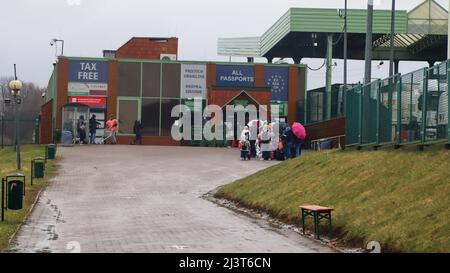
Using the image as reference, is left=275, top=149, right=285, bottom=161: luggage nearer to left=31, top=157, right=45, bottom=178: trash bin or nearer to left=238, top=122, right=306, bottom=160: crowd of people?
left=238, top=122, right=306, bottom=160: crowd of people

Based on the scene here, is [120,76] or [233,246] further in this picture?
[120,76]

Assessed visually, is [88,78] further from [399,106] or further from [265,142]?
[399,106]

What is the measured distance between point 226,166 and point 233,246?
59.8ft

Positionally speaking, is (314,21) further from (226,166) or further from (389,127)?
(389,127)

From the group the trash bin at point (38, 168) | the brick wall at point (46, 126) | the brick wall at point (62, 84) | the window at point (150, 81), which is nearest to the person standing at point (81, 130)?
the brick wall at point (62, 84)

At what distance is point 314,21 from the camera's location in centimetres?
5191

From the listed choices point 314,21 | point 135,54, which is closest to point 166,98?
point 314,21

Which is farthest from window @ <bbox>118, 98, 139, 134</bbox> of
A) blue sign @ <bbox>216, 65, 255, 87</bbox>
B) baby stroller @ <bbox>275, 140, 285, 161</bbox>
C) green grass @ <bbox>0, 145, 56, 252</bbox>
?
baby stroller @ <bbox>275, 140, 285, 161</bbox>

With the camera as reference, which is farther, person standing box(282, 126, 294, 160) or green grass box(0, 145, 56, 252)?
person standing box(282, 126, 294, 160)

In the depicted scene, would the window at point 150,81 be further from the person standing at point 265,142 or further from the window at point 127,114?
the person standing at point 265,142

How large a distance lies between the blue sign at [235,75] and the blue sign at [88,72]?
757cm

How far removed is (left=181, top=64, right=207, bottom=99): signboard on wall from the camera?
167ft

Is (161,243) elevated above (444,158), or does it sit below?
below

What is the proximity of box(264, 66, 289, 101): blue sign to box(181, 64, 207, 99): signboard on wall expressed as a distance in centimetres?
441
